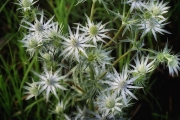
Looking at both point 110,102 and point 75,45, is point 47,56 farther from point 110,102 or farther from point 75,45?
point 110,102

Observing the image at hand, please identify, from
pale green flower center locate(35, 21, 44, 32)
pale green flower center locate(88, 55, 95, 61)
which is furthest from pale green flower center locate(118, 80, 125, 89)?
pale green flower center locate(35, 21, 44, 32)

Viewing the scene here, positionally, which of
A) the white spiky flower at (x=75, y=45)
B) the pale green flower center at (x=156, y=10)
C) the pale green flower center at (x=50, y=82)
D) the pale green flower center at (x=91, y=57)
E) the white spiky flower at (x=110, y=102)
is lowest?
the white spiky flower at (x=110, y=102)

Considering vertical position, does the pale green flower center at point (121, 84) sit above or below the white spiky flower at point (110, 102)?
above

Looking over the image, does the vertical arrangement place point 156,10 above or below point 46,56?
above

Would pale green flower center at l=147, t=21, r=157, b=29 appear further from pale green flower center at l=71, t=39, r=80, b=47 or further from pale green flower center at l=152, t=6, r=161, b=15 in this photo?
pale green flower center at l=71, t=39, r=80, b=47

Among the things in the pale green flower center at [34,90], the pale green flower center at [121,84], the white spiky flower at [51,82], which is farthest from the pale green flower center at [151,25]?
the pale green flower center at [34,90]

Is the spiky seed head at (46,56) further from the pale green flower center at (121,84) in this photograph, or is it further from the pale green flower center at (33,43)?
the pale green flower center at (121,84)

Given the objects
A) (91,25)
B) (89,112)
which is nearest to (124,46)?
(89,112)

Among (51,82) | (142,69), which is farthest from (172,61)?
(51,82)
